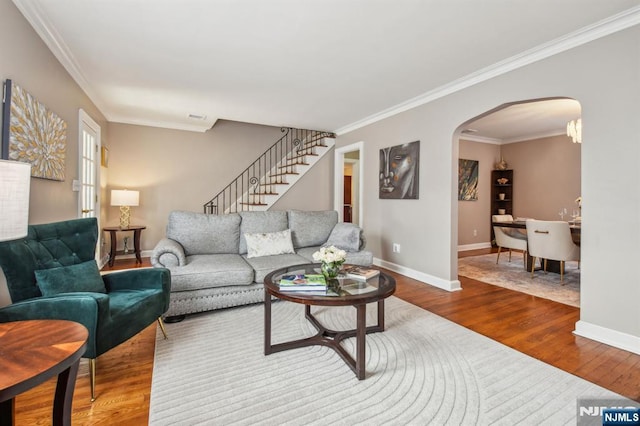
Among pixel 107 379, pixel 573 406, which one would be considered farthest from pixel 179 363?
pixel 573 406

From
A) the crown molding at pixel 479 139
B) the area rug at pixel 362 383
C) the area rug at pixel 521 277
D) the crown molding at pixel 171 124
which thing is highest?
the crown molding at pixel 479 139

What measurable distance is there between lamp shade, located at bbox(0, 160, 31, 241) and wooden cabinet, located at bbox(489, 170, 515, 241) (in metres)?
7.56

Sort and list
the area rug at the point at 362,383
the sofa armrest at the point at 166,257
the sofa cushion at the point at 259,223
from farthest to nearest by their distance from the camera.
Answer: the sofa cushion at the point at 259,223 → the sofa armrest at the point at 166,257 → the area rug at the point at 362,383

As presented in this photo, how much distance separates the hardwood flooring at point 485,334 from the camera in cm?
156

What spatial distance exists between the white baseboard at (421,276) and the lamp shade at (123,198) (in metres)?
4.06

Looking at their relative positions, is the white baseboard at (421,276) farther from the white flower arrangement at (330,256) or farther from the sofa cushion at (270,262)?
the white flower arrangement at (330,256)

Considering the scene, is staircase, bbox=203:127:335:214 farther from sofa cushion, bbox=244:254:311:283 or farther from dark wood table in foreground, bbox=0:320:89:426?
dark wood table in foreground, bbox=0:320:89:426

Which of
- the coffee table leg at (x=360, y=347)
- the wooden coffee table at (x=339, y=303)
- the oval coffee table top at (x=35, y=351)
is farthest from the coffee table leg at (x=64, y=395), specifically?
the coffee table leg at (x=360, y=347)

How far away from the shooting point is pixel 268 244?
11.3ft

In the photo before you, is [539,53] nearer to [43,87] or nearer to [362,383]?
[362,383]

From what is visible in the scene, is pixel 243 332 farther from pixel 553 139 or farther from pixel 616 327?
pixel 553 139

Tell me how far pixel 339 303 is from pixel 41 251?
1.91m

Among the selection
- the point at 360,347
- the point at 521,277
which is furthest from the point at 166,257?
the point at 521,277

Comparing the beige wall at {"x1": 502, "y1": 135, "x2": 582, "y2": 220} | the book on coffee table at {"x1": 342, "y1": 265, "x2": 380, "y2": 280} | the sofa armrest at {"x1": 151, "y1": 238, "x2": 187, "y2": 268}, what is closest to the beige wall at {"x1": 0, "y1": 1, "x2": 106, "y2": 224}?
the sofa armrest at {"x1": 151, "y1": 238, "x2": 187, "y2": 268}
